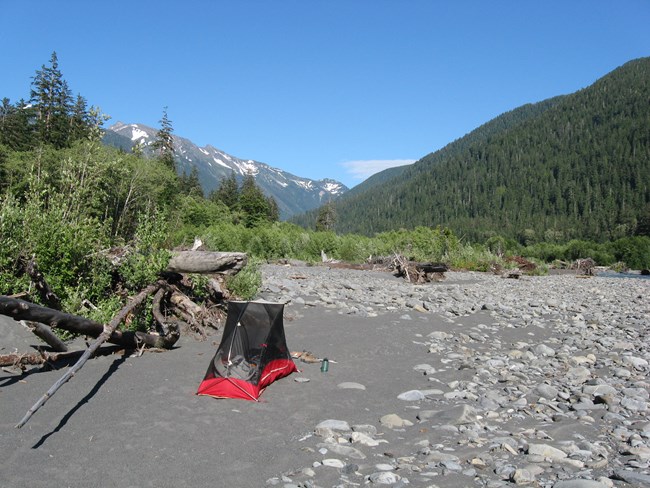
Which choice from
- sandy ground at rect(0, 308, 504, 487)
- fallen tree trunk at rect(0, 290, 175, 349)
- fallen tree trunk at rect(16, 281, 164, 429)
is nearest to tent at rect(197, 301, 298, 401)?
sandy ground at rect(0, 308, 504, 487)

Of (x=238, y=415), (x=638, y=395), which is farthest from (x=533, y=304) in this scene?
(x=238, y=415)

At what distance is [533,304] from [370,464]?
44.0ft

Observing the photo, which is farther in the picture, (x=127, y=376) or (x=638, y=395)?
(x=127, y=376)

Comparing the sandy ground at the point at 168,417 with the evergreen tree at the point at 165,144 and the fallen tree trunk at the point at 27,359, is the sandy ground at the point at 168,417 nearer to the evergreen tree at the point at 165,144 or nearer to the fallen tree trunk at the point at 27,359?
the fallen tree trunk at the point at 27,359

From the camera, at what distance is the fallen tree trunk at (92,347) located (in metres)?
4.57

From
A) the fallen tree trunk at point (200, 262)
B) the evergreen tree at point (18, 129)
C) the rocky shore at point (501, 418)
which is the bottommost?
the rocky shore at point (501, 418)

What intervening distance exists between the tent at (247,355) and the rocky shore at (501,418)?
1115mm

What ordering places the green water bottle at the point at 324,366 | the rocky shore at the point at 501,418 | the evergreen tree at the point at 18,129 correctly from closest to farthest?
the rocky shore at the point at 501,418, the green water bottle at the point at 324,366, the evergreen tree at the point at 18,129

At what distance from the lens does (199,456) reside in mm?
4523

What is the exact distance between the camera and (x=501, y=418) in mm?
5559

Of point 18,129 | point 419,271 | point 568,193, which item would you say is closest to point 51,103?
point 18,129

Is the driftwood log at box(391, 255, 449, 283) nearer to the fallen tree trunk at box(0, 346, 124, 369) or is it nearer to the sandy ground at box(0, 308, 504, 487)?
the sandy ground at box(0, 308, 504, 487)

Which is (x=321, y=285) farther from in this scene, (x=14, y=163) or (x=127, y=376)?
(x=14, y=163)

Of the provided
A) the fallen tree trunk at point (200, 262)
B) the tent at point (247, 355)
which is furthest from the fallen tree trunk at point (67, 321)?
the tent at point (247, 355)
